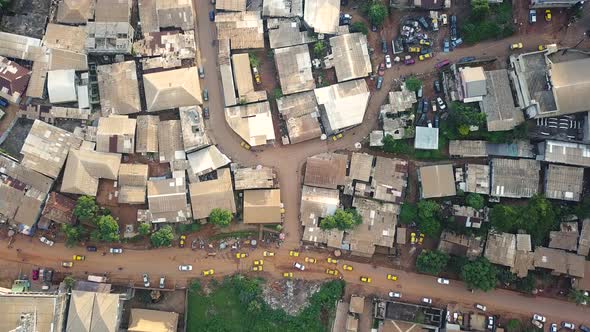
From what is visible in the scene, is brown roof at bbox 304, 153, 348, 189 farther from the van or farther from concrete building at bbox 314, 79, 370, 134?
the van

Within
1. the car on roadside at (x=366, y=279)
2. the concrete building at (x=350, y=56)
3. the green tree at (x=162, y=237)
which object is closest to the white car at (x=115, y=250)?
the green tree at (x=162, y=237)

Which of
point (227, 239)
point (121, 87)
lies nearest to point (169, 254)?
point (227, 239)

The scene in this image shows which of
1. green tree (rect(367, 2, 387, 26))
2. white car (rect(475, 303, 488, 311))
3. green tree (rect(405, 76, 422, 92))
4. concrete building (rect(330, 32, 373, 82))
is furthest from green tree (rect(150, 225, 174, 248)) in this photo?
white car (rect(475, 303, 488, 311))

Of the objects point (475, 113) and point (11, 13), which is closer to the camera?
point (475, 113)

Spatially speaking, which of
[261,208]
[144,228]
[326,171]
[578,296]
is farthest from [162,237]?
A: [578,296]

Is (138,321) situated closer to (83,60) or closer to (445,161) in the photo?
(83,60)

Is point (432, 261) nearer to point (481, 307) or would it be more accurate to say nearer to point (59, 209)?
point (481, 307)
